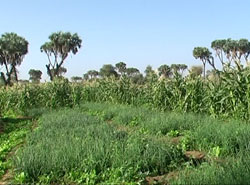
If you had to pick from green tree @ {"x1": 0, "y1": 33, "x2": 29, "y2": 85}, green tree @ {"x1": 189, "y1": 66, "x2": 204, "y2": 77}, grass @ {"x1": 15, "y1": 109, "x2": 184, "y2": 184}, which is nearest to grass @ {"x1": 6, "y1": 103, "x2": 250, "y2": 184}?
grass @ {"x1": 15, "y1": 109, "x2": 184, "y2": 184}

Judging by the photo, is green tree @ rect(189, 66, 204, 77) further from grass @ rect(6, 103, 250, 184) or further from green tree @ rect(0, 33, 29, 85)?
green tree @ rect(0, 33, 29, 85)

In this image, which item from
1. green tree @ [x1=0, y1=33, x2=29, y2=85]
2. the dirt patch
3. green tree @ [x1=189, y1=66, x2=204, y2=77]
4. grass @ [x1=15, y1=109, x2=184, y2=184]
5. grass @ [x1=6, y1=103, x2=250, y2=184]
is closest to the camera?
grass @ [x1=6, y1=103, x2=250, y2=184]

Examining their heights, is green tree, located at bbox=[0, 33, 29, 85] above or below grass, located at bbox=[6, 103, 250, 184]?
above

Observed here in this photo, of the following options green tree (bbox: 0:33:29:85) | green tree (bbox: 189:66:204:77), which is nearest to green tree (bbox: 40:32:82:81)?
green tree (bbox: 0:33:29:85)

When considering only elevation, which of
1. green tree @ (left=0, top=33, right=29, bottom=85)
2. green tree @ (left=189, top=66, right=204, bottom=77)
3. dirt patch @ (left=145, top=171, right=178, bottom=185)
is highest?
green tree @ (left=0, top=33, right=29, bottom=85)

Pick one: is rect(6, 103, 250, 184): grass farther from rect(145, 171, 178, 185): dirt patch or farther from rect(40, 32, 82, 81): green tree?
rect(40, 32, 82, 81): green tree

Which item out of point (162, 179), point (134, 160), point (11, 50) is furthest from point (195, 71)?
point (11, 50)

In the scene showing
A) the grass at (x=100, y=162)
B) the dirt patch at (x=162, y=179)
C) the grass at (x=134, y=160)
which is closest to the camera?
the grass at (x=134, y=160)

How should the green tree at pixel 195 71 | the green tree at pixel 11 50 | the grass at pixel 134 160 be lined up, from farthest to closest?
1. the green tree at pixel 11 50
2. the green tree at pixel 195 71
3. the grass at pixel 134 160

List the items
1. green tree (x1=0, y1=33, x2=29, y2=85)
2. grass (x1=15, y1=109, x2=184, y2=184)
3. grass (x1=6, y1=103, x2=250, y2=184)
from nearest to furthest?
grass (x1=6, y1=103, x2=250, y2=184) < grass (x1=15, y1=109, x2=184, y2=184) < green tree (x1=0, y1=33, x2=29, y2=85)

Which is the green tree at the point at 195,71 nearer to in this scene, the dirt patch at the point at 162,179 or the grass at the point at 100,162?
the grass at the point at 100,162

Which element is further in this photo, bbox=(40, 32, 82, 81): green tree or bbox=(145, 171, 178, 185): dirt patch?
bbox=(40, 32, 82, 81): green tree

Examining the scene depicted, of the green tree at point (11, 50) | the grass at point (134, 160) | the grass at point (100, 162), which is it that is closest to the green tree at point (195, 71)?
the grass at point (134, 160)

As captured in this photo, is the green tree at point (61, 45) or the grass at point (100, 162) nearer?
the grass at point (100, 162)
